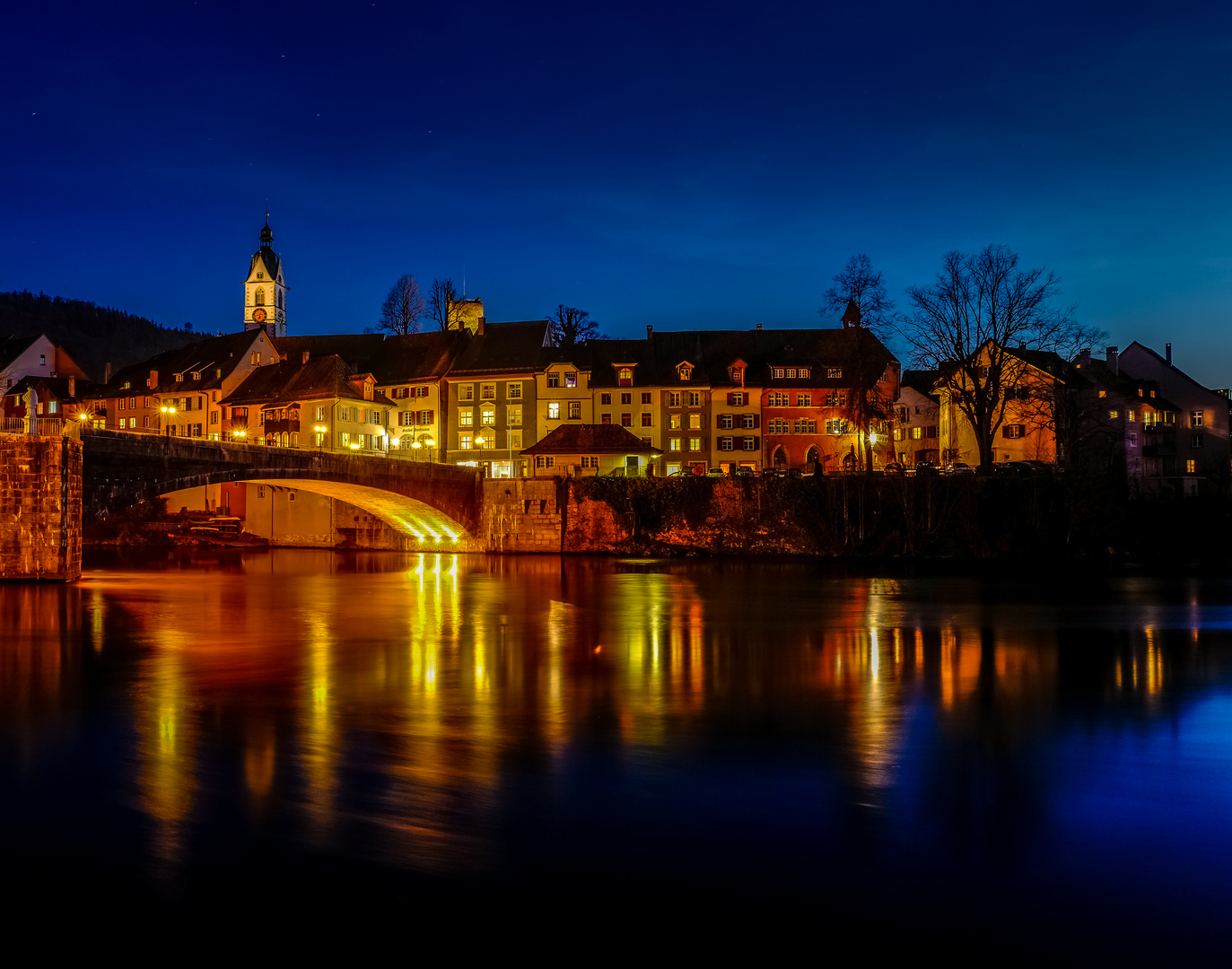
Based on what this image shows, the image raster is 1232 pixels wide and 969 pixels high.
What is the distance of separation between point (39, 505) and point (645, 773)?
93.1 feet

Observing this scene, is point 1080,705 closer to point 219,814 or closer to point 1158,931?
point 1158,931

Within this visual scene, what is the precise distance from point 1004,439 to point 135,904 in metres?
68.0

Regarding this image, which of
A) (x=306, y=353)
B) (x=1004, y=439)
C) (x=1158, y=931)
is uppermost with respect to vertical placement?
(x=306, y=353)

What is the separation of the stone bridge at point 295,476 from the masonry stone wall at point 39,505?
64cm

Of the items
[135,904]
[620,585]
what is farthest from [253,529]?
[135,904]

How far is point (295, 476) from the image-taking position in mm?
45031

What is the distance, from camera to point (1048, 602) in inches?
1346

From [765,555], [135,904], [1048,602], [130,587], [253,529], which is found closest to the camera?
[135,904]

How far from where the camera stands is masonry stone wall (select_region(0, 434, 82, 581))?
32.7m

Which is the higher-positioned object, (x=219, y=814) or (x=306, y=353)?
(x=306, y=353)

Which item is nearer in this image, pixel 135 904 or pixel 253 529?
pixel 135 904

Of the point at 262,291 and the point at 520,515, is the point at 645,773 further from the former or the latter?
the point at 262,291

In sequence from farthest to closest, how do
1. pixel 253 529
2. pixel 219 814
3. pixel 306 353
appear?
pixel 306 353 → pixel 253 529 → pixel 219 814

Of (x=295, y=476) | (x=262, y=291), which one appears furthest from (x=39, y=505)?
(x=262, y=291)
